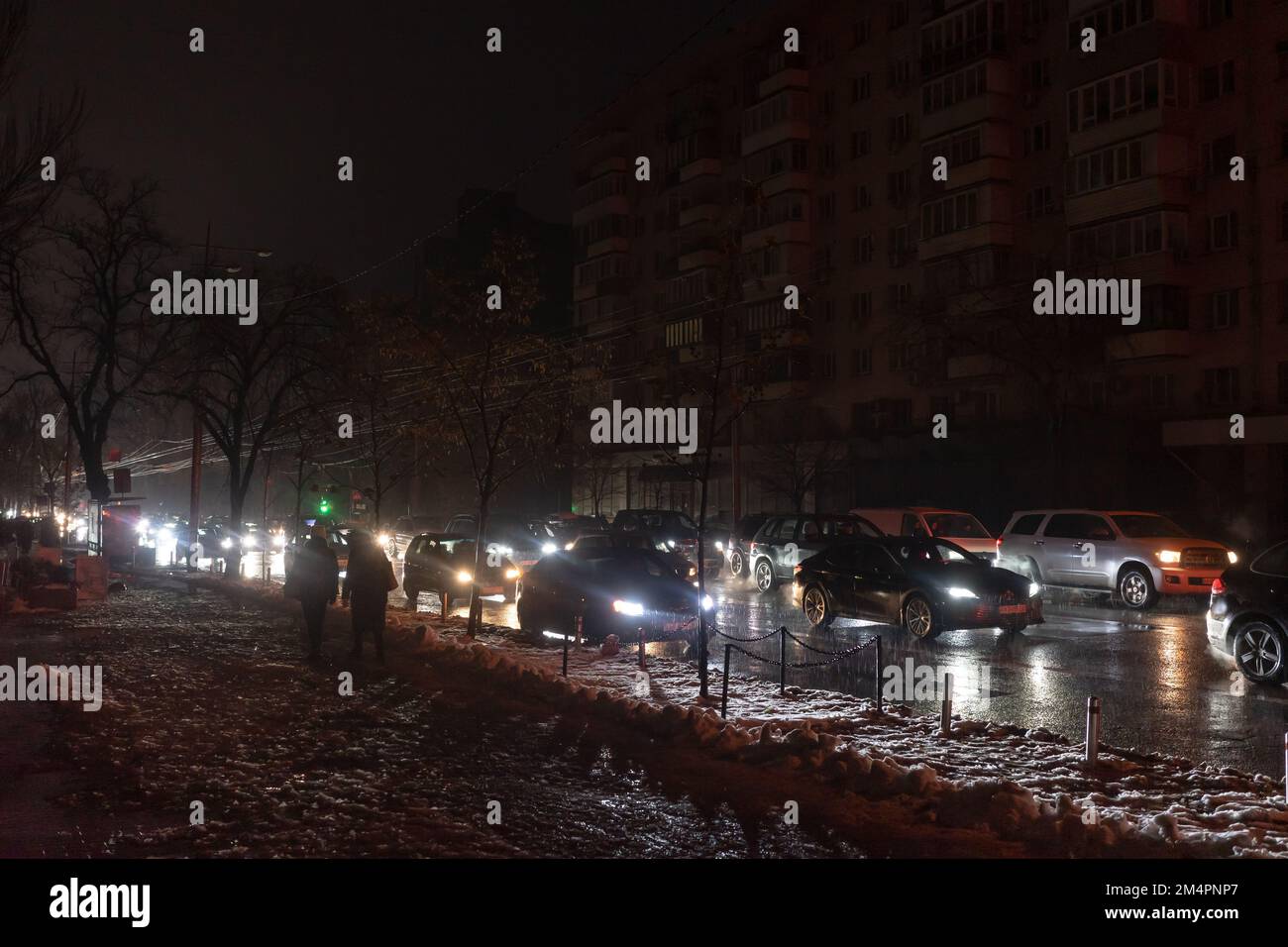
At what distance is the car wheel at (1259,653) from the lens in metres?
12.0

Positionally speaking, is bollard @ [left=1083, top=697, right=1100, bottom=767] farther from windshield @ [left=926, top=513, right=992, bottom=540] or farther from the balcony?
the balcony

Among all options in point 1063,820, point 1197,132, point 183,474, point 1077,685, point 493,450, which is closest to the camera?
point 1063,820

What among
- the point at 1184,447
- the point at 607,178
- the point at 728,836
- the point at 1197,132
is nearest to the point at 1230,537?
the point at 1184,447

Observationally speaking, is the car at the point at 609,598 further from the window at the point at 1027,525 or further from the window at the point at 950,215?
the window at the point at 950,215

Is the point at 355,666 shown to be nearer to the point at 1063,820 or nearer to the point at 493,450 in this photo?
the point at 493,450

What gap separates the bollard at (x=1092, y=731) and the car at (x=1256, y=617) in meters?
4.35

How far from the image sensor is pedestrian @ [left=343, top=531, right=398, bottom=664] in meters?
14.5

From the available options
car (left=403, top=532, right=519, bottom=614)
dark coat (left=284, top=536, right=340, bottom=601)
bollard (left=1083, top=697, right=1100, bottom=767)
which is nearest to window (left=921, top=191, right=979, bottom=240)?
car (left=403, top=532, right=519, bottom=614)

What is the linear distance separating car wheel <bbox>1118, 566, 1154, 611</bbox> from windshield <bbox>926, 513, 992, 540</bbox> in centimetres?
451

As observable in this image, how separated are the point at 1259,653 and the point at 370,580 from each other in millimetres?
10557

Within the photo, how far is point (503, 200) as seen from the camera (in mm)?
90500

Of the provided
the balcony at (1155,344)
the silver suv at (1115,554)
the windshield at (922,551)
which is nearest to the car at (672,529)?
the silver suv at (1115,554)

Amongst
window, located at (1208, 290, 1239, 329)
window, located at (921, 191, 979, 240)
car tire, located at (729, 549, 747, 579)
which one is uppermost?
window, located at (921, 191, 979, 240)
